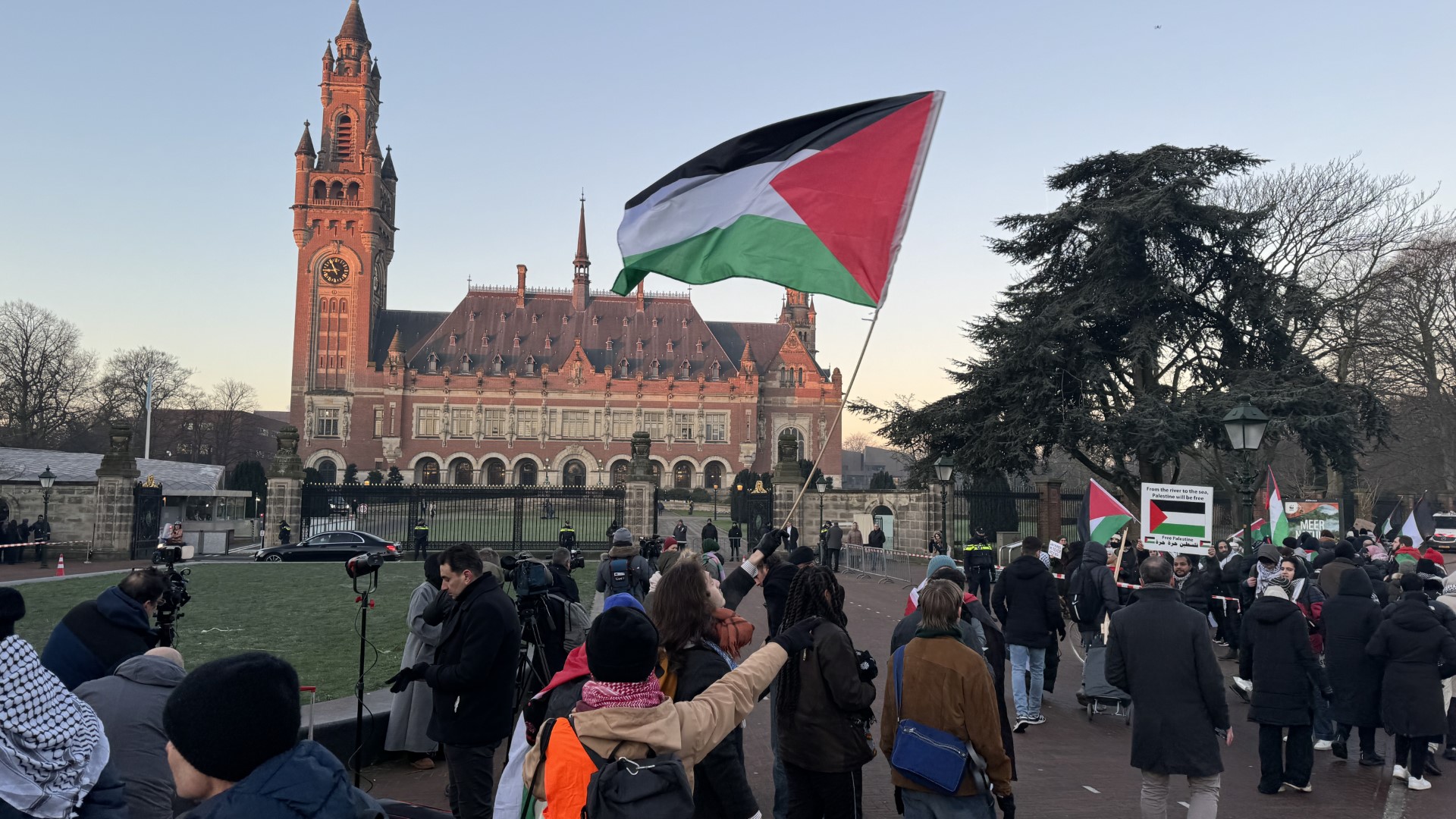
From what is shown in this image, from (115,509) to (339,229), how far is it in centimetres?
4584

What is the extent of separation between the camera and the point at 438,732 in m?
4.91

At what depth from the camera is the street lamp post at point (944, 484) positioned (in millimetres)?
22641

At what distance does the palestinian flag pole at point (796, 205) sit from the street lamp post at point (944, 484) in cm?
1500

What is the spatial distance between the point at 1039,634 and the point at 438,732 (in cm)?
543

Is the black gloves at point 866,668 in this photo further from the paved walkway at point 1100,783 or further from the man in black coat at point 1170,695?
the paved walkway at point 1100,783

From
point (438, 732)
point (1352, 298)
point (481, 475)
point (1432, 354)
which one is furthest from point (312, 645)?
point (481, 475)

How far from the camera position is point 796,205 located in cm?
687

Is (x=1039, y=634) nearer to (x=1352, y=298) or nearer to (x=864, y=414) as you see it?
(x=864, y=414)

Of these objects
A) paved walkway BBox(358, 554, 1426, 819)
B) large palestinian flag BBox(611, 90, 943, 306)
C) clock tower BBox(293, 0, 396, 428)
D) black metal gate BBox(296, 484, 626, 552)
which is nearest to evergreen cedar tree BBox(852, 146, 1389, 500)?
black metal gate BBox(296, 484, 626, 552)

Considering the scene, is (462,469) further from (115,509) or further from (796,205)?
(796,205)

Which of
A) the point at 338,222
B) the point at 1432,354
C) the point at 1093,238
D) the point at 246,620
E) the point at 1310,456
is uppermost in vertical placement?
the point at 338,222

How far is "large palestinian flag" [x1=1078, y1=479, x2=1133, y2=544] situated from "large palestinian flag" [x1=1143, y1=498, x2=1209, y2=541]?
1.37 feet

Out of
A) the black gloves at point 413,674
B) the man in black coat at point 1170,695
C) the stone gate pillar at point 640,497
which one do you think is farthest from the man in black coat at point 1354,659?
the stone gate pillar at point 640,497

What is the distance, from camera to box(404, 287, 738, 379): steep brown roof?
242ft
